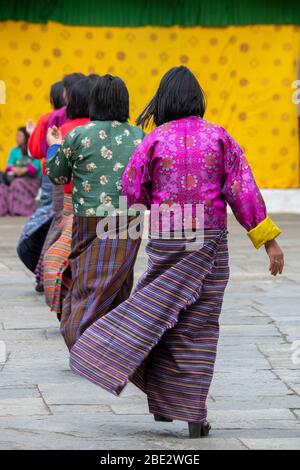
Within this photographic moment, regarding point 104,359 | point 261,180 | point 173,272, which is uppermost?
point 173,272

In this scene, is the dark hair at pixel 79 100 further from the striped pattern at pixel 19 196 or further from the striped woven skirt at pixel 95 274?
the striped pattern at pixel 19 196

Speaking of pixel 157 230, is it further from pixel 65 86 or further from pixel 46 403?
pixel 65 86

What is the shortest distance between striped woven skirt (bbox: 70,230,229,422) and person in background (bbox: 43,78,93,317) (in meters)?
1.61

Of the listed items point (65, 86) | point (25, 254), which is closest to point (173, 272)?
point (65, 86)

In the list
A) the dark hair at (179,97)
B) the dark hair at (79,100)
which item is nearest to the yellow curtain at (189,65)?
the dark hair at (79,100)

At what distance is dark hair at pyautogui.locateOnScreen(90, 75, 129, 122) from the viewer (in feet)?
20.6

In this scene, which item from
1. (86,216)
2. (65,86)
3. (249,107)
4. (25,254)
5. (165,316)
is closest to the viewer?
(165,316)

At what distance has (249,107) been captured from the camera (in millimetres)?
16953

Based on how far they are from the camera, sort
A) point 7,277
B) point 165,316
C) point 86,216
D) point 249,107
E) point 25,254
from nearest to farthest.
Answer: point 165,316, point 86,216, point 25,254, point 7,277, point 249,107

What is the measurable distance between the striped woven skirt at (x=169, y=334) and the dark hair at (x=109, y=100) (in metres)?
1.36

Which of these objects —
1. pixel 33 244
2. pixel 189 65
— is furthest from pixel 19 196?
pixel 33 244

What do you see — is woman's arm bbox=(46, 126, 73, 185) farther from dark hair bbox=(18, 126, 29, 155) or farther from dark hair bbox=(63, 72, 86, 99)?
dark hair bbox=(18, 126, 29, 155)

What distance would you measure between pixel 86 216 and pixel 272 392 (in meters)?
1.34

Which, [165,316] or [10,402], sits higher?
[165,316]
